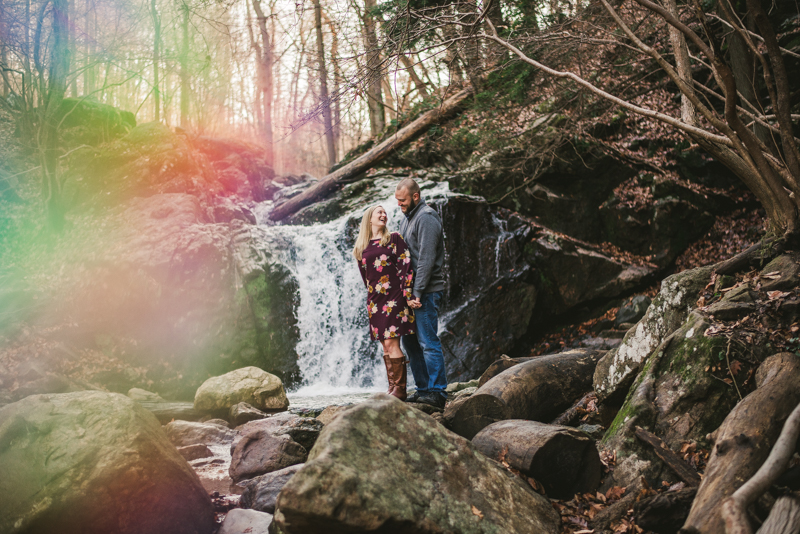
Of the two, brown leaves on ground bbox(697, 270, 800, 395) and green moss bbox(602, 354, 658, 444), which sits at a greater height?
brown leaves on ground bbox(697, 270, 800, 395)

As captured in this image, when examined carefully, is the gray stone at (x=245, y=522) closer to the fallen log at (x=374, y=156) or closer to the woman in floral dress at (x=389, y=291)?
the woman in floral dress at (x=389, y=291)

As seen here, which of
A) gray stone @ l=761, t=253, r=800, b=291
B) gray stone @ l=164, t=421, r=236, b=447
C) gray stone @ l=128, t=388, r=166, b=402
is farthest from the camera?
gray stone @ l=128, t=388, r=166, b=402

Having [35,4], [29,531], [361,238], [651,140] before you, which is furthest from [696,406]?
[35,4]

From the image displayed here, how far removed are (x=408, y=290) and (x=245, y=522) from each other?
8.39ft

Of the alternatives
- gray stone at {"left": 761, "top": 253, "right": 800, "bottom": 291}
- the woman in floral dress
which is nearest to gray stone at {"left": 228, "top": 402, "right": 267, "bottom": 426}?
the woman in floral dress

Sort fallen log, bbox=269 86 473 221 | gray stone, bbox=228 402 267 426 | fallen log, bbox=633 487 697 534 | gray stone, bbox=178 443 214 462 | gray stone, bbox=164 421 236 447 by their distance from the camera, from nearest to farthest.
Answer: fallen log, bbox=633 487 697 534
gray stone, bbox=178 443 214 462
gray stone, bbox=164 421 236 447
gray stone, bbox=228 402 267 426
fallen log, bbox=269 86 473 221

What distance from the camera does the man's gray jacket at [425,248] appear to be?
5.04 m

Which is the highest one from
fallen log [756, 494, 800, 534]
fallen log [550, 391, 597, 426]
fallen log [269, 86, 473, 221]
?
fallen log [269, 86, 473, 221]

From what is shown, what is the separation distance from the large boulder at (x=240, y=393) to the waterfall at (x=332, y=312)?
197 cm

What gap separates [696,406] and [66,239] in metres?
12.3

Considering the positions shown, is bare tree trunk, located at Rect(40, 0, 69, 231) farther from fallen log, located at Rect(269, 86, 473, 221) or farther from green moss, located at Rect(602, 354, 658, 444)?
green moss, located at Rect(602, 354, 658, 444)

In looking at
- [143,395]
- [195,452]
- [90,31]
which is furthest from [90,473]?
[90,31]

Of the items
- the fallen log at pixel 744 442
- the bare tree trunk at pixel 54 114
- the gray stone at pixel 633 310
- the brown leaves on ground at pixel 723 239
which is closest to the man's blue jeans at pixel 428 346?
the fallen log at pixel 744 442

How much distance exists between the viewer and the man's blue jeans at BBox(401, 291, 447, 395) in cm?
508
